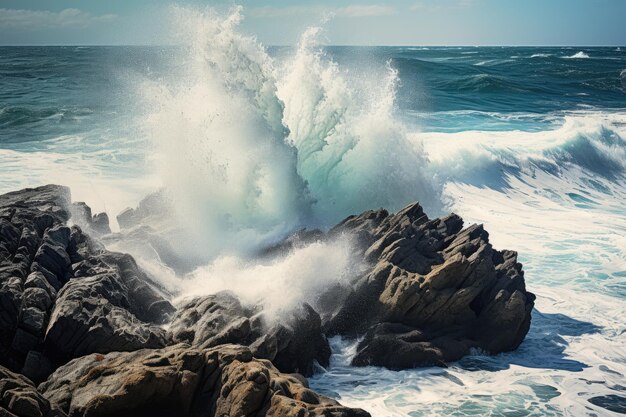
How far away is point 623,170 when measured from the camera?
1251 inches

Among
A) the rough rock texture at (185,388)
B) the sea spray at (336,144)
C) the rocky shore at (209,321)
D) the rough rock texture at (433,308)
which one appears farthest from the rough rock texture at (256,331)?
the sea spray at (336,144)

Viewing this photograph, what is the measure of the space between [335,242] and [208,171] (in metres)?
5.20

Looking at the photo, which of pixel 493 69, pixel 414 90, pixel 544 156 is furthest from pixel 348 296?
pixel 493 69

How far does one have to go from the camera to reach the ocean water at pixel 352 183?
11789 millimetres

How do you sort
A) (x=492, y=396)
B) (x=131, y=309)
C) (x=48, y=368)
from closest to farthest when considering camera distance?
(x=48, y=368) → (x=492, y=396) → (x=131, y=309)

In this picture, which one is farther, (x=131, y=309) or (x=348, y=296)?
(x=348, y=296)

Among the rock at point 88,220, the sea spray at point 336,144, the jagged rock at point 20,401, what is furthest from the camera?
the sea spray at point 336,144

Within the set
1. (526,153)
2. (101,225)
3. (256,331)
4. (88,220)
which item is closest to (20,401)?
(256,331)

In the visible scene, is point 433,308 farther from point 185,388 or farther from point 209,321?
point 185,388

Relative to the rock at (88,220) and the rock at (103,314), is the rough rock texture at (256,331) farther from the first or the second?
the rock at (88,220)

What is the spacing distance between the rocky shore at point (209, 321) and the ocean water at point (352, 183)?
0.57 m

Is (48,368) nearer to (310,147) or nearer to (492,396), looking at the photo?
(492,396)

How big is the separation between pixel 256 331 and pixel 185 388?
111 inches

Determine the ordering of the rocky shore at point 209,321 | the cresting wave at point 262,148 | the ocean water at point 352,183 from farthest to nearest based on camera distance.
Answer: the cresting wave at point 262,148, the ocean water at point 352,183, the rocky shore at point 209,321
